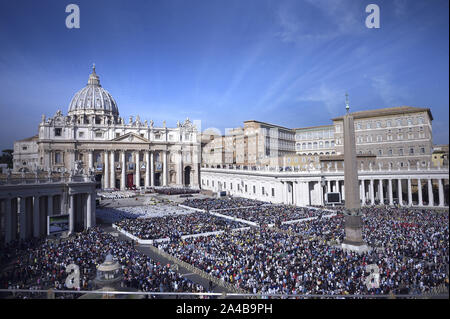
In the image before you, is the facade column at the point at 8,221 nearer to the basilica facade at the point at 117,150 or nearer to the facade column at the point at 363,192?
the facade column at the point at 363,192

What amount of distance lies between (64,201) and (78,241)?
467cm

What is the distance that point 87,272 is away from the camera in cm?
1334

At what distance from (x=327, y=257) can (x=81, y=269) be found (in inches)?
481

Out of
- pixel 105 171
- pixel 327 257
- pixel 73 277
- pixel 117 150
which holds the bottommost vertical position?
pixel 327 257

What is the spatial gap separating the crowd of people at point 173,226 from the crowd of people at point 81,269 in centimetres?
431

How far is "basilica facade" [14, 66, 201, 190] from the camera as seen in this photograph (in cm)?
6041

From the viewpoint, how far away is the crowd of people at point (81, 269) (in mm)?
12234

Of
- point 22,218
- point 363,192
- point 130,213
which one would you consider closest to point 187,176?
point 130,213

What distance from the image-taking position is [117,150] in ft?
215

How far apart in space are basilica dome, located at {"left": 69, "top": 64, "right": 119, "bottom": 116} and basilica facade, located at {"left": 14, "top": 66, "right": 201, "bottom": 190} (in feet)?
1.22

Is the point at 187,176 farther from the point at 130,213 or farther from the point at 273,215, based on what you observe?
the point at 273,215

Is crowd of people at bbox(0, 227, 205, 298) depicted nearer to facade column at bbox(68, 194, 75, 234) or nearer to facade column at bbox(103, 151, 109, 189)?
facade column at bbox(68, 194, 75, 234)

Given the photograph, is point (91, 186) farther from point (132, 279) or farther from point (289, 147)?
point (289, 147)
